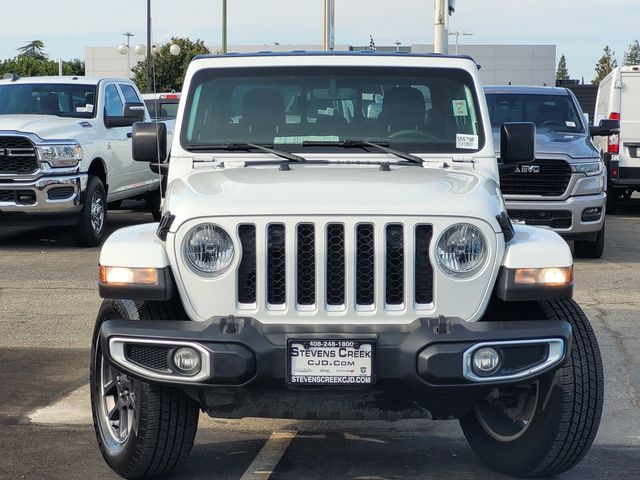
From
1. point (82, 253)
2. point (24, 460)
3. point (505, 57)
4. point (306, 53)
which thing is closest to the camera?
point (24, 460)

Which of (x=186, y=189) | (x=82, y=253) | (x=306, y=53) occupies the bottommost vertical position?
(x=82, y=253)

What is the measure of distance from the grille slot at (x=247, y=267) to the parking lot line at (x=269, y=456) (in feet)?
3.12

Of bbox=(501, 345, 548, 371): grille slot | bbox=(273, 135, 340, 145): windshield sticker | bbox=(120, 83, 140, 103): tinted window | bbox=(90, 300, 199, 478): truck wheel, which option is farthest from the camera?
bbox=(120, 83, 140, 103): tinted window

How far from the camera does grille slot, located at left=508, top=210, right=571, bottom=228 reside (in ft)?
41.1

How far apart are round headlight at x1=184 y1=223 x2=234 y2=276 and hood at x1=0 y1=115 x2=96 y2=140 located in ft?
27.8

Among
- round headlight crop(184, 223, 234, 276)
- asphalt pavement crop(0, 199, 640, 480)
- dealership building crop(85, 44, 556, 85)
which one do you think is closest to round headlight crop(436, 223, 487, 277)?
round headlight crop(184, 223, 234, 276)

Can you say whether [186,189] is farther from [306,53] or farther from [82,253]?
[82,253]

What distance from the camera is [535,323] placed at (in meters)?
4.61

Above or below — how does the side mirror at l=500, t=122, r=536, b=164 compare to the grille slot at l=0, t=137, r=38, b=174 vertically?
above

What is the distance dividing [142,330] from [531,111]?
995 cm

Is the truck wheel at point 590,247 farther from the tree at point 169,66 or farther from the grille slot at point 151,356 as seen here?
the tree at point 169,66

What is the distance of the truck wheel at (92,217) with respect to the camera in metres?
13.3

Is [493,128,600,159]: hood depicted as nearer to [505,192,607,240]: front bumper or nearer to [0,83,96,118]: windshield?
[505,192,607,240]: front bumper

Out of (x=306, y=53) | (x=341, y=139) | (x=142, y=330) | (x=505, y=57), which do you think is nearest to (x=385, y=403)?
(x=142, y=330)
